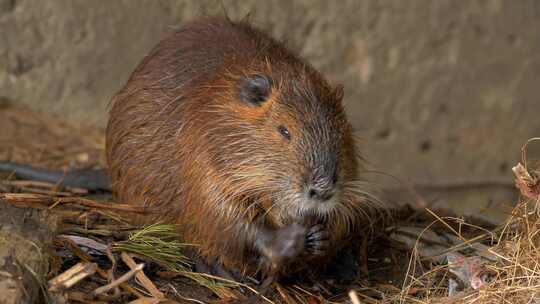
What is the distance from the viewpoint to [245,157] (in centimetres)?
324

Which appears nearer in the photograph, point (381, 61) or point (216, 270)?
point (216, 270)

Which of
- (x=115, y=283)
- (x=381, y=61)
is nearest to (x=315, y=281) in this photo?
(x=115, y=283)

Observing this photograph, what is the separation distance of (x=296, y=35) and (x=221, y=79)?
6.92ft

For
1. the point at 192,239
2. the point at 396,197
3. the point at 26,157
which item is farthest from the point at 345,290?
the point at 396,197

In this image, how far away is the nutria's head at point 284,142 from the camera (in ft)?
10.1

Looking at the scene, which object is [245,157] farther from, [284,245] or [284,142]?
[284,245]

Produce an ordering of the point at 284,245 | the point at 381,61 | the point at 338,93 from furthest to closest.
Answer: the point at 381,61, the point at 338,93, the point at 284,245

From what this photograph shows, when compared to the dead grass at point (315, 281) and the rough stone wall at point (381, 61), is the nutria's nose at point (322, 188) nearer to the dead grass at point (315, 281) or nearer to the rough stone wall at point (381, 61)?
the dead grass at point (315, 281)

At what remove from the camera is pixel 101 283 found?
9.89 feet

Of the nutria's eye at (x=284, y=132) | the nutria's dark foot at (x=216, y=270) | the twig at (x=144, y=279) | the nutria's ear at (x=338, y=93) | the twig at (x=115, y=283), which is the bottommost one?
the nutria's dark foot at (x=216, y=270)

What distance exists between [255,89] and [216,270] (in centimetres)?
68

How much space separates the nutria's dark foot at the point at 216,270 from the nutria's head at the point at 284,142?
28cm

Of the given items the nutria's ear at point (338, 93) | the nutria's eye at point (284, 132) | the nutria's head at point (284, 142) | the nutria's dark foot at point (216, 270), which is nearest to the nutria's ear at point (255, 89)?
the nutria's head at point (284, 142)

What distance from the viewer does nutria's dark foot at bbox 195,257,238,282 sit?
333 cm
